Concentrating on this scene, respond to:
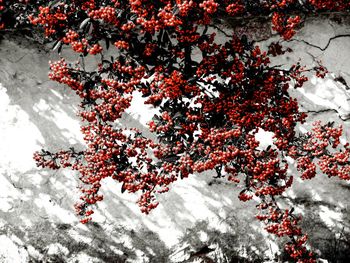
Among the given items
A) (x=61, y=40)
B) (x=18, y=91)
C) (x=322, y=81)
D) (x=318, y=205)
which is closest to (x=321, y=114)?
(x=322, y=81)

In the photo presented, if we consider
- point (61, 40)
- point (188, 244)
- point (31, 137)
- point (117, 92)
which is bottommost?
point (188, 244)

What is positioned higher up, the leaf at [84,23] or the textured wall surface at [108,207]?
the leaf at [84,23]

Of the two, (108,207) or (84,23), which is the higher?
(84,23)

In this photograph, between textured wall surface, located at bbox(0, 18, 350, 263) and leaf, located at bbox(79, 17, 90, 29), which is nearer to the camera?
leaf, located at bbox(79, 17, 90, 29)

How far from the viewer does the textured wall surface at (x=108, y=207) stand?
344 centimetres

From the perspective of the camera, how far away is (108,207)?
137 inches

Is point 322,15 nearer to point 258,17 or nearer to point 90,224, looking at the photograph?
point 258,17

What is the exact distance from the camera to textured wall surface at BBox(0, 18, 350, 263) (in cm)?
344

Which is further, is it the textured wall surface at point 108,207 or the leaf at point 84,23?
the textured wall surface at point 108,207

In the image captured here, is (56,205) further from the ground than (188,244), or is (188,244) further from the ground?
(56,205)

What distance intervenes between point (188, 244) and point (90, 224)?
790 mm

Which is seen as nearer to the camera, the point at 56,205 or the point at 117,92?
the point at 117,92

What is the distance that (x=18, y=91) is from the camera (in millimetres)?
3473

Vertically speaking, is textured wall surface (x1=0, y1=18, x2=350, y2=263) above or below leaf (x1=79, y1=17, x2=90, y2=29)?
below
